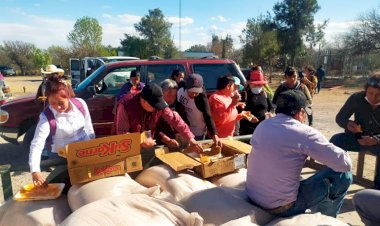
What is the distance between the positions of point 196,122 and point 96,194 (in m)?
1.83

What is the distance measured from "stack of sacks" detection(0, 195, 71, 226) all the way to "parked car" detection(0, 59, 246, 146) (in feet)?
10.6

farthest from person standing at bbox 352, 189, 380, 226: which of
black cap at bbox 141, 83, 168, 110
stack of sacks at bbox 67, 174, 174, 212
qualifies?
black cap at bbox 141, 83, 168, 110

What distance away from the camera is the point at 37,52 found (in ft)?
161

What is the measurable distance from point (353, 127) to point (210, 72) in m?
3.05

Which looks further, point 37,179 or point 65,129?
point 65,129

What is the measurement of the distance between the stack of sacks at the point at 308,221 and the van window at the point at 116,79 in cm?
431

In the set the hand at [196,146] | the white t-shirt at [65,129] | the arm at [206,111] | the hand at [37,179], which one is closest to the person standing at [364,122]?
the arm at [206,111]

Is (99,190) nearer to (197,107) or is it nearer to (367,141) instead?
(197,107)

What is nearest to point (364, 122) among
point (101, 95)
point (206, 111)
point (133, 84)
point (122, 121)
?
point (206, 111)

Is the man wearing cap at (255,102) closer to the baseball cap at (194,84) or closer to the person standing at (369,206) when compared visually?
the baseball cap at (194,84)

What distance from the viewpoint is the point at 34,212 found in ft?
8.35

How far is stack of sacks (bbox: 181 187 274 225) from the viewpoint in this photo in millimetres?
2502

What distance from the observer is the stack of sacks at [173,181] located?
282 centimetres

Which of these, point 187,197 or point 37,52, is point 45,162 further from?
point 37,52
